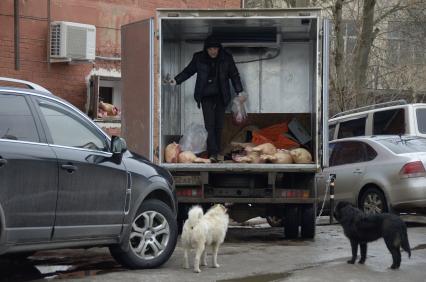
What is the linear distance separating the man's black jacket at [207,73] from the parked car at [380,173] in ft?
6.53

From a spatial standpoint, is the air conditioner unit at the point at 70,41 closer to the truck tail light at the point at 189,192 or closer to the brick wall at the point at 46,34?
the brick wall at the point at 46,34

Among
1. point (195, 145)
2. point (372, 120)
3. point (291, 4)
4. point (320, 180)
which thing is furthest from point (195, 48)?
point (291, 4)

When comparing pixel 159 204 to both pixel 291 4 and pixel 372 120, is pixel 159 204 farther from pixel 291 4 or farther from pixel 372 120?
pixel 291 4

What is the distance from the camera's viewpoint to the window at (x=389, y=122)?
13773mm

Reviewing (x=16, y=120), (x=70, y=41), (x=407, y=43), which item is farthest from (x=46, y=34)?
(x=407, y=43)

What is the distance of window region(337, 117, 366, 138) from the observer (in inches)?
602

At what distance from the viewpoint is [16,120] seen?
21.7 ft

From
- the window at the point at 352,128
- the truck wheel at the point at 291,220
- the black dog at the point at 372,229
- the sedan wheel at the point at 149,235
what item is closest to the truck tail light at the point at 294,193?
the truck wheel at the point at 291,220

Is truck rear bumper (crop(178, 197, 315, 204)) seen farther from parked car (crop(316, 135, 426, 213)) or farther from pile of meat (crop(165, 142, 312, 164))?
parked car (crop(316, 135, 426, 213))

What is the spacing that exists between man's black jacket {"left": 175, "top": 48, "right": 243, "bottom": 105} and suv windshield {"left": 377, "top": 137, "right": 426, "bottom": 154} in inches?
110

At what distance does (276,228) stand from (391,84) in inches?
621

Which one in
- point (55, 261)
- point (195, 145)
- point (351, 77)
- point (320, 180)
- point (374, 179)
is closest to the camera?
point (55, 261)

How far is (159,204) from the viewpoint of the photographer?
7.98 meters

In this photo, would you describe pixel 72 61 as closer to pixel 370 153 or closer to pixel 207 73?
pixel 207 73
